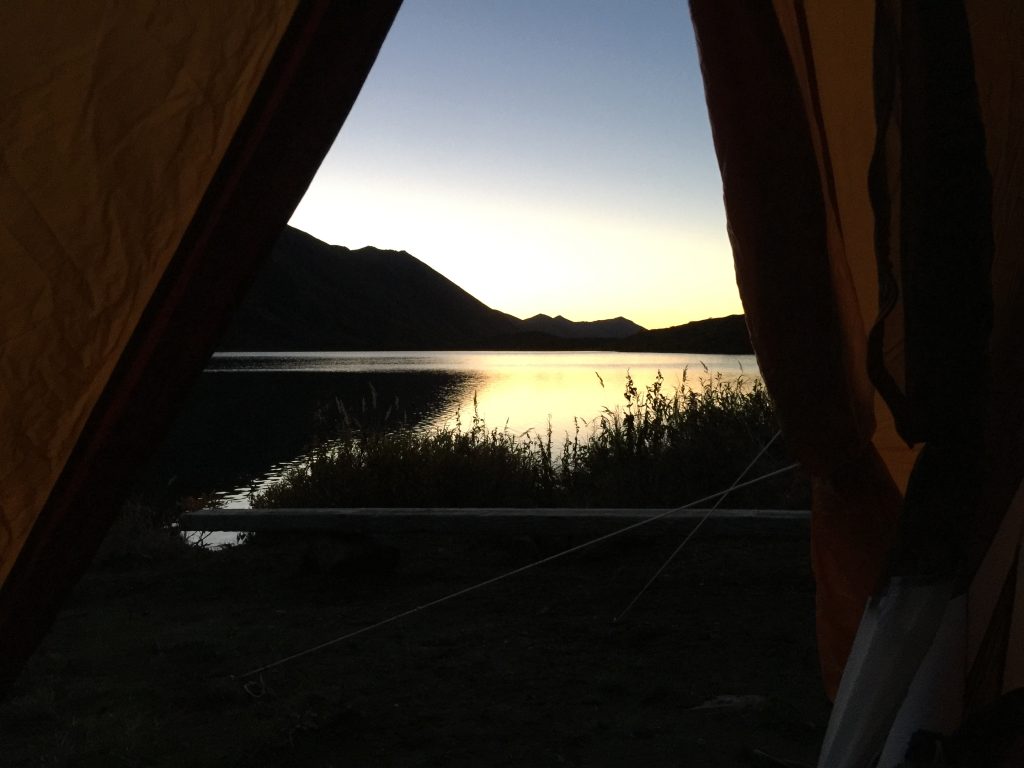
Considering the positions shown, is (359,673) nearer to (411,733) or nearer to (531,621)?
(411,733)

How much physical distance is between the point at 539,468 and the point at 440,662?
12.4 feet

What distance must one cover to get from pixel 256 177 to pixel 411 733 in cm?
198

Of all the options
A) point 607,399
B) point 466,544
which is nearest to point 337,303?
point 607,399

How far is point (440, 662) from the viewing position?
341 centimetres

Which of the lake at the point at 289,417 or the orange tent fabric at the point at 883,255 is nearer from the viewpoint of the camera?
the orange tent fabric at the point at 883,255

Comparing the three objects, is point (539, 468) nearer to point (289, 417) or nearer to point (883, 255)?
point (883, 255)

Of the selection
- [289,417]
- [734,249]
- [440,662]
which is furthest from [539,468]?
[289,417]

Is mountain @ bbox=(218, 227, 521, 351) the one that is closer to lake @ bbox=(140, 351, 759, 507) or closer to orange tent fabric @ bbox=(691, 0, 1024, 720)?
lake @ bbox=(140, 351, 759, 507)

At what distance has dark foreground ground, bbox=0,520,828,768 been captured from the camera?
103 inches

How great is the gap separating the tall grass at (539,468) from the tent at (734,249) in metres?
4.13

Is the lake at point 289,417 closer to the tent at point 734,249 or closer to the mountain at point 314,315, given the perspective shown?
the tent at point 734,249

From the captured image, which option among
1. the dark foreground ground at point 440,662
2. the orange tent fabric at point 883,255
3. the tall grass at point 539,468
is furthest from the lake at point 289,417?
the orange tent fabric at point 883,255

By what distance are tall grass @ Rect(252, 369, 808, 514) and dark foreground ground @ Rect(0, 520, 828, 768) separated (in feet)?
3.74

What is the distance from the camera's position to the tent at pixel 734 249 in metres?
1.50
